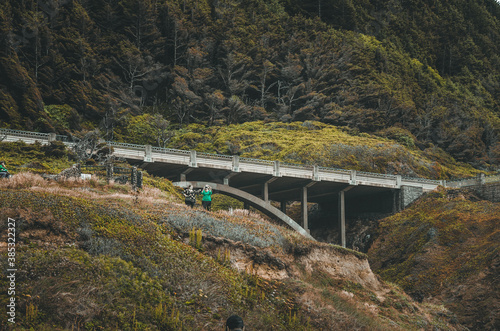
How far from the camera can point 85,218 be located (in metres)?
17.7

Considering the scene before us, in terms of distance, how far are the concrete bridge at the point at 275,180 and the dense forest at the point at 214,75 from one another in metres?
23.1

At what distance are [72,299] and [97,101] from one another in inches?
2464

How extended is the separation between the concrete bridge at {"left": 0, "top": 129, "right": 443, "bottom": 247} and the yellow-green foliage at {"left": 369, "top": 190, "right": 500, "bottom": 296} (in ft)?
12.4

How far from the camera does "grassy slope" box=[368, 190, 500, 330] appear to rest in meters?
32.7

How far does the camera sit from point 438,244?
4109cm

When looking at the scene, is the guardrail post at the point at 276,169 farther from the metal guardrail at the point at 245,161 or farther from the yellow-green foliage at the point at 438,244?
the yellow-green foliage at the point at 438,244

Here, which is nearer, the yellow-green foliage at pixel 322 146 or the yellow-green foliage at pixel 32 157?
the yellow-green foliage at pixel 32 157

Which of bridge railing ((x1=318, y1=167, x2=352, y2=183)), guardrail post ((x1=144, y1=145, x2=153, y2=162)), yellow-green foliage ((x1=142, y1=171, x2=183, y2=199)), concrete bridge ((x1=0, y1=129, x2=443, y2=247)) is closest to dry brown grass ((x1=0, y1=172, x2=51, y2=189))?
yellow-green foliage ((x1=142, y1=171, x2=183, y2=199))

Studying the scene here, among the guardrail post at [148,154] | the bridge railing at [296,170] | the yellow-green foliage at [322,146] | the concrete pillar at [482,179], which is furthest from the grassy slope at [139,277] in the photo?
the yellow-green foliage at [322,146]

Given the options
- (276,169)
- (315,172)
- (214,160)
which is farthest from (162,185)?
(315,172)

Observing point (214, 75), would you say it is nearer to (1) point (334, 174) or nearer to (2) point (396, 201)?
(1) point (334, 174)

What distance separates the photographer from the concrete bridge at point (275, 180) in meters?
41.2

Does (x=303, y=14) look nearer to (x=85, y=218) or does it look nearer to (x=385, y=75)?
(x=385, y=75)

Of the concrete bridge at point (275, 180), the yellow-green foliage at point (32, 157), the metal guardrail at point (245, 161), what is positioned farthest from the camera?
the concrete bridge at point (275, 180)
